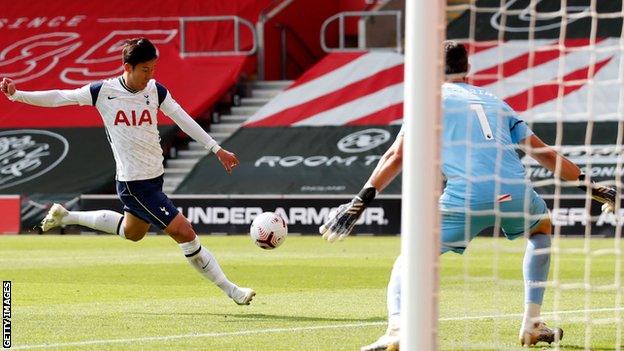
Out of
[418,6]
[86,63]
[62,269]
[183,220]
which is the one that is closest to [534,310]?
[418,6]

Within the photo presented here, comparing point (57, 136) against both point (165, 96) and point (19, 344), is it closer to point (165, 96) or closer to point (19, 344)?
point (165, 96)

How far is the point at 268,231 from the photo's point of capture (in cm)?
1055

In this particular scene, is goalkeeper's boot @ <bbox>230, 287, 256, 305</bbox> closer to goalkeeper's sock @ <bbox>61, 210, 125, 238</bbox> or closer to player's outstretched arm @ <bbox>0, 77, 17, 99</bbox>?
goalkeeper's sock @ <bbox>61, 210, 125, 238</bbox>

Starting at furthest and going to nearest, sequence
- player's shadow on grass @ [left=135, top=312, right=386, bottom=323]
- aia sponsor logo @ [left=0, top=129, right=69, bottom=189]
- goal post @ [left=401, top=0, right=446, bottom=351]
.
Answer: aia sponsor logo @ [left=0, top=129, right=69, bottom=189] < player's shadow on grass @ [left=135, top=312, right=386, bottom=323] < goal post @ [left=401, top=0, right=446, bottom=351]

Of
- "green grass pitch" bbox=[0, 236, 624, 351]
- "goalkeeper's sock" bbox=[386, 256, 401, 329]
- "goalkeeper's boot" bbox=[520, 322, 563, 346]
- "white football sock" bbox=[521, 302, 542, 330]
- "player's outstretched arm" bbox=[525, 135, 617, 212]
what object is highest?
"player's outstretched arm" bbox=[525, 135, 617, 212]

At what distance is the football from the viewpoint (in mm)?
10547

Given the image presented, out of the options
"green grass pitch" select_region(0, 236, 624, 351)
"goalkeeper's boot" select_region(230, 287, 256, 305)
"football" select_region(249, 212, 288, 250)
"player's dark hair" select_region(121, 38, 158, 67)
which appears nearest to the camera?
"green grass pitch" select_region(0, 236, 624, 351)

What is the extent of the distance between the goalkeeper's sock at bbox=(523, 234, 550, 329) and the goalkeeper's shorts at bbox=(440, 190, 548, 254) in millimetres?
105

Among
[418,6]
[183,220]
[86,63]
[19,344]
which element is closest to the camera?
[418,6]

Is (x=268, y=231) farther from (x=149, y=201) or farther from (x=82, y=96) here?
(x=82, y=96)

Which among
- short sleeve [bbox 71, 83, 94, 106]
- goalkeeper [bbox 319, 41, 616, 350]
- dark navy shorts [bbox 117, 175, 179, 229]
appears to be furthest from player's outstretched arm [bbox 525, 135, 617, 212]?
short sleeve [bbox 71, 83, 94, 106]

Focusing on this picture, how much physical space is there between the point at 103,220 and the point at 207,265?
5.22 feet

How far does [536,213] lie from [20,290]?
571cm

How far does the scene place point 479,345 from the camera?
756cm
